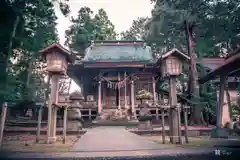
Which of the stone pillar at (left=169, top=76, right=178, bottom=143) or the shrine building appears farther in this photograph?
the shrine building

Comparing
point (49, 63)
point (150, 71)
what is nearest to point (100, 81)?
point (150, 71)

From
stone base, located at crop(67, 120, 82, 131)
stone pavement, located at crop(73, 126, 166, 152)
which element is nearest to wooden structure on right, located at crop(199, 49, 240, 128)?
stone pavement, located at crop(73, 126, 166, 152)

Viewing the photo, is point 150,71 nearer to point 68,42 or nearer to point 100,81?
point 100,81

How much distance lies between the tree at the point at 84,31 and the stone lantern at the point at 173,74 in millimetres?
24186

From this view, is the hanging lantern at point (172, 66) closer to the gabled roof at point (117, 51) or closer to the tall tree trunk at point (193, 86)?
the tall tree trunk at point (193, 86)

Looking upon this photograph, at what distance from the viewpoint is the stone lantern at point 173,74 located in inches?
231

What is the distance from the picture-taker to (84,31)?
29359mm

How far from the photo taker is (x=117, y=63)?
16.1 meters

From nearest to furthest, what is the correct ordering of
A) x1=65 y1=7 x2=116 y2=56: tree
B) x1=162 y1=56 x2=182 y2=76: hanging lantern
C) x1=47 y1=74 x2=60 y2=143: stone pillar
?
x1=47 y1=74 x2=60 y2=143: stone pillar < x1=162 y1=56 x2=182 y2=76: hanging lantern < x1=65 y1=7 x2=116 y2=56: tree

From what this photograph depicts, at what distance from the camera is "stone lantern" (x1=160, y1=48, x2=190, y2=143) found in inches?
231

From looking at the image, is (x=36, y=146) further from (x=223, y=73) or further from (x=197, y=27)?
(x=197, y=27)

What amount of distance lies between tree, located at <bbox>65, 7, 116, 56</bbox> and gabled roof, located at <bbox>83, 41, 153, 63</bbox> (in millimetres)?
7965

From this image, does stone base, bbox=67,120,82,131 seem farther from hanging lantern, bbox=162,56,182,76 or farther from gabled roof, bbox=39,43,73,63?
hanging lantern, bbox=162,56,182,76

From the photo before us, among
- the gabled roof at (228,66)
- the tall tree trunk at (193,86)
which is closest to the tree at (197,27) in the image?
the tall tree trunk at (193,86)
